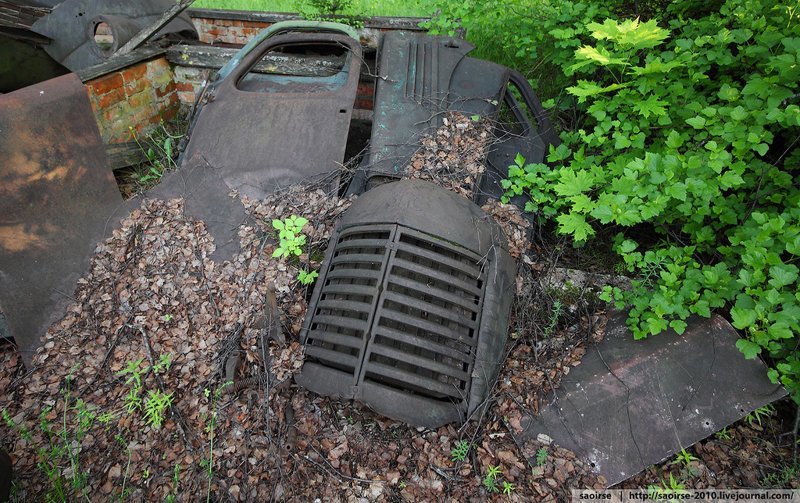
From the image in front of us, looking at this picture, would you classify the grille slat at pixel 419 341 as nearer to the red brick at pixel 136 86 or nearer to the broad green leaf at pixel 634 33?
the broad green leaf at pixel 634 33

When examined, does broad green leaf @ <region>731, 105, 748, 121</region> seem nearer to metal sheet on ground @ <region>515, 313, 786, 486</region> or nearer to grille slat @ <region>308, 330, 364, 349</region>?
metal sheet on ground @ <region>515, 313, 786, 486</region>

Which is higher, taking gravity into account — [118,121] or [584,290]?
[118,121]

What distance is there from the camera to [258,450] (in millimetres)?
2273

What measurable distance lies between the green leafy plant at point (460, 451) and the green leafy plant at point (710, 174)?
3.54 feet

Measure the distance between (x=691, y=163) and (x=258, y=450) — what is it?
8.23ft

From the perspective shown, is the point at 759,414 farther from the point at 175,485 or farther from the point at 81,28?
the point at 81,28

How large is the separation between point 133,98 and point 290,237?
8.89ft

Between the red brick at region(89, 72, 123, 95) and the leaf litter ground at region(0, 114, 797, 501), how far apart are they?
1.58 meters

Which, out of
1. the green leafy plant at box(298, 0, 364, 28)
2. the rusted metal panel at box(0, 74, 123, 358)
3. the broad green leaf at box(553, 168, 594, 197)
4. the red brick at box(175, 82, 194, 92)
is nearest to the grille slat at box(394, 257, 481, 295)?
the broad green leaf at box(553, 168, 594, 197)

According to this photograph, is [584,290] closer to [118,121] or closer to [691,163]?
[691,163]

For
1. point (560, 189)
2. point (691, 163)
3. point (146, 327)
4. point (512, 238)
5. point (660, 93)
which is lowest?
point (146, 327)

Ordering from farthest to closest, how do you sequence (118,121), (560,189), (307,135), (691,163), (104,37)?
(104,37)
(118,121)
(307,135)
(560,189)
(691,163)

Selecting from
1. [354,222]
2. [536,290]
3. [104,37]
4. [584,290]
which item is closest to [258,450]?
[354,222]

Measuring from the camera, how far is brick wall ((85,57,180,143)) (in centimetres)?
395
